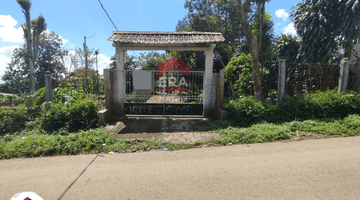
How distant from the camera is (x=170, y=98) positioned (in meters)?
7.31

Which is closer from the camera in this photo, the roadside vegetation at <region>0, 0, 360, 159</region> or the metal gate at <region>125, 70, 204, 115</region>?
the roadside vegetation at <region>0, 0, 360, 159</region>

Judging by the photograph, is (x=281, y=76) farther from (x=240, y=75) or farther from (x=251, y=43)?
(x=251, y=43)

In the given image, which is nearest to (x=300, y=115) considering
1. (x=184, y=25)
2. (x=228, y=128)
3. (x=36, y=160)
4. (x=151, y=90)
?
(x=228, y=128)

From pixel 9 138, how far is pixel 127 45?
175 inches

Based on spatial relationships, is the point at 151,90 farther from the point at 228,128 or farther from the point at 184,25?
the point at 184,25

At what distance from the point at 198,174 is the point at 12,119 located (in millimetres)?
6401

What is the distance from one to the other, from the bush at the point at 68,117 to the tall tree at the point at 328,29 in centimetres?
1151

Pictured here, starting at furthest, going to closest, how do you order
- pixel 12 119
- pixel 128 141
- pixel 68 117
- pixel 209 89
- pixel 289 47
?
pixel 289 47
pixel 209 89
pixel 12 119
pixel 68 117
pixel 128 141

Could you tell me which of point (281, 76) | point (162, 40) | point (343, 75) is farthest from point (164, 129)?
point (343, 75)

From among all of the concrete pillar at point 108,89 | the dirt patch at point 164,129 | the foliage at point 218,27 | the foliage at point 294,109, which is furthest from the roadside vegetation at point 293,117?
the foliage at point 218,27

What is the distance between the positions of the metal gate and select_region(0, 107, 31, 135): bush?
321 cm

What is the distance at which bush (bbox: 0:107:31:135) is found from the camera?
6.01m

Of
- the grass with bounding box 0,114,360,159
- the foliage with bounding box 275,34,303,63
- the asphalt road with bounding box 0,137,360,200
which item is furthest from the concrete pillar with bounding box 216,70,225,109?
the foliage with bounding box 275,34,303,63

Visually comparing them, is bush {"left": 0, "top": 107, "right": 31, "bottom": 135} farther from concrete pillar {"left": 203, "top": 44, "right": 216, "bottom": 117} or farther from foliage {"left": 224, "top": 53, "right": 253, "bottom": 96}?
foliage {"left": 224, "top": 53, "right": 253, "bottom": 96}
